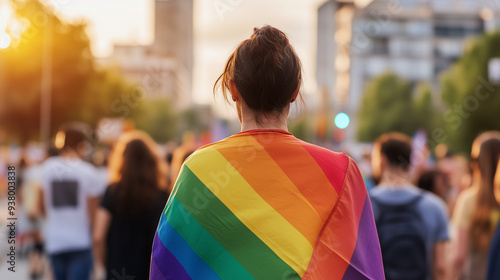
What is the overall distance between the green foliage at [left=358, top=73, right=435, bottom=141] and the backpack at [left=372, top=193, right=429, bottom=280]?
205 feet

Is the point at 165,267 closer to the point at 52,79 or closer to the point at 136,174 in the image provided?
the point at 136,174

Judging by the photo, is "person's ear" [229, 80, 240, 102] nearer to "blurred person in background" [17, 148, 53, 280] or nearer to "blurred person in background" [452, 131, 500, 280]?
"blurred person in background" [452, 131, 500, 280]

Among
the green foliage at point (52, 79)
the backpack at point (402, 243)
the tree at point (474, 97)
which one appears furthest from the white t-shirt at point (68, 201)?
the green foliage at point (52, 79)

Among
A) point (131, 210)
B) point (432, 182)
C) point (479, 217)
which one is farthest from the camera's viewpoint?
point (432, 182)

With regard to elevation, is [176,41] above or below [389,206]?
above

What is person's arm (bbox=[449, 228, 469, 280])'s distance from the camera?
5.05 metres

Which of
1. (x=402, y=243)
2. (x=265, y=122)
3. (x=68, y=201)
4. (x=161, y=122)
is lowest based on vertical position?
(x=161, y=122)

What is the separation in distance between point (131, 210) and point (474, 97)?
36.0 meters

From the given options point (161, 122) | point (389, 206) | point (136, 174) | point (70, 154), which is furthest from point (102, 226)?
point (161, 122)

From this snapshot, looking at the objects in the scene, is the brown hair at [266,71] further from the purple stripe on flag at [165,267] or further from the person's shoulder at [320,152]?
the purple stripe on flag at [165,267]

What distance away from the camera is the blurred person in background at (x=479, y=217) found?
16.6 ft

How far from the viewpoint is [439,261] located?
15.5 feet

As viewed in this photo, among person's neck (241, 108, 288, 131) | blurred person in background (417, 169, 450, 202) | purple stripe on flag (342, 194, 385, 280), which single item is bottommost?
blurred person in background (417, 169, 450, 202)

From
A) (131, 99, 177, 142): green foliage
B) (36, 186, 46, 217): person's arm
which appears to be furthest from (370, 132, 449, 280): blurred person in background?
(131, 99, 177, 142): green foliage
